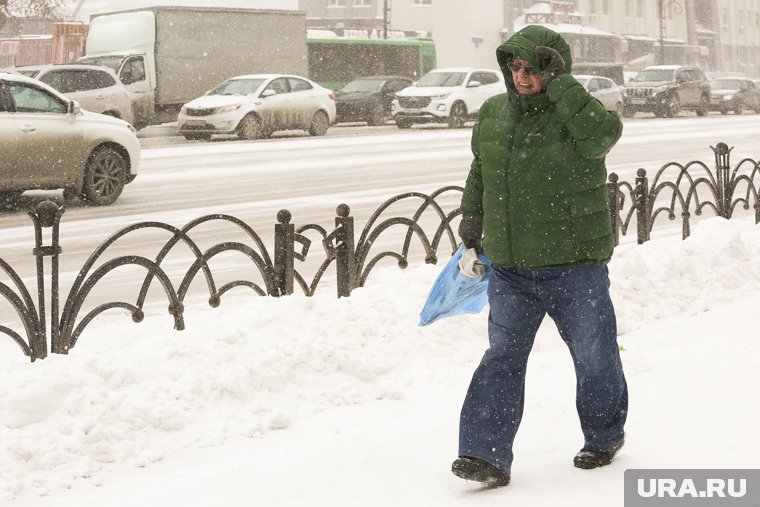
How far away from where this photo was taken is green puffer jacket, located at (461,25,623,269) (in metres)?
4.25

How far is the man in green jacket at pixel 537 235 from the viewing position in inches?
169

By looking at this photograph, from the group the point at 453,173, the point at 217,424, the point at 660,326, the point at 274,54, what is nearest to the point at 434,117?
the point at 274,54

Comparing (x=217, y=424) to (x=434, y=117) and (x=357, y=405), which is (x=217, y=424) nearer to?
(x=357, y=405)

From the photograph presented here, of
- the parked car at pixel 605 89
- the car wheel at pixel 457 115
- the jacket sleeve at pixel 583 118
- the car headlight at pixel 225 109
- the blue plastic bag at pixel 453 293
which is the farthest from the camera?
the parked car at pixel 605 89

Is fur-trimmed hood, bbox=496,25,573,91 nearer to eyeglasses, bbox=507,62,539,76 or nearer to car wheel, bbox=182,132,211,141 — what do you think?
eyeglasses, bbox=507,62,539,76

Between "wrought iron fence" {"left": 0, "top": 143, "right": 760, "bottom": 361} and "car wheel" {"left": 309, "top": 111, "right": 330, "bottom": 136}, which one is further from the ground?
"car wheel" {"left": 309, "top": 111, "right": 330, "bottom": 136}

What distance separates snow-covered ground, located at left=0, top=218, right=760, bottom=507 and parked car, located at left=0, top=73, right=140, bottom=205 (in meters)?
7.06

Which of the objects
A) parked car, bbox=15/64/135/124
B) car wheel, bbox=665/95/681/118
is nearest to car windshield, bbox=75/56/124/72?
parked car, bbox=15/64/135/124

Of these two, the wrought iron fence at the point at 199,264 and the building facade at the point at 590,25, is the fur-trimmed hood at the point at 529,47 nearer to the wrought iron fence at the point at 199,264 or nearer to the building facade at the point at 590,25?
the wrought iron fence at the point at 199,264

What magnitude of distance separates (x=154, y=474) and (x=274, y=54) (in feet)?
86.4

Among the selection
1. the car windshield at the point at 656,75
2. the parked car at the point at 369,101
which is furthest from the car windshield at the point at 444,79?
the car windshield at the point at 656,75

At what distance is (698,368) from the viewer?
6.22 metres

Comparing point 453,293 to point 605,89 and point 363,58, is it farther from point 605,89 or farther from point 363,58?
point 363,58

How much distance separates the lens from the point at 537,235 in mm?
4340
